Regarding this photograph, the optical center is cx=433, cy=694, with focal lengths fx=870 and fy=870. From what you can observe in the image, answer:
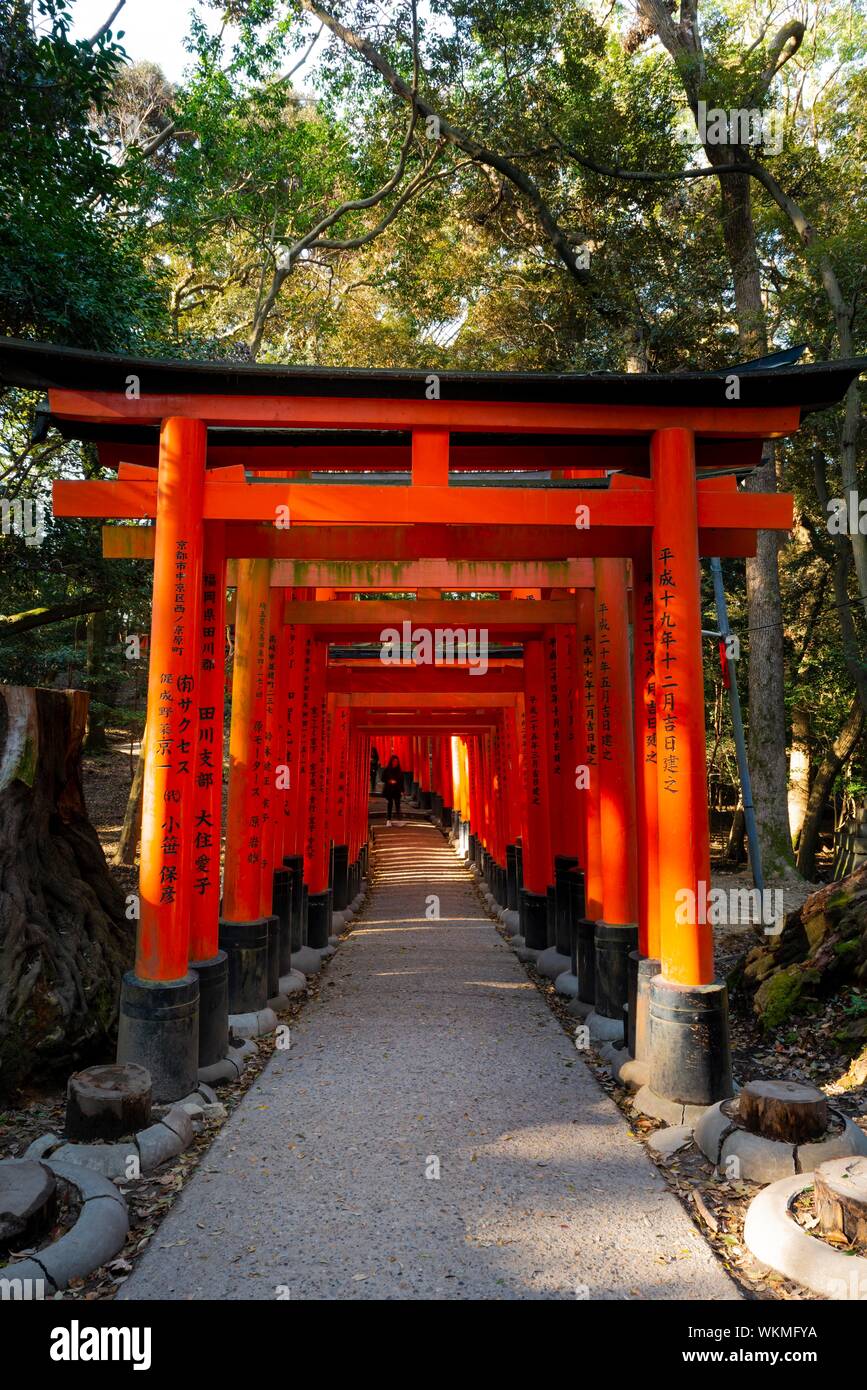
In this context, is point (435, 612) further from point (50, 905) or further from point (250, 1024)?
point (50, 905)

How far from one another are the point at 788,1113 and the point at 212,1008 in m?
3.77

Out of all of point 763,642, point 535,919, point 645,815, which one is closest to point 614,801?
point 645,815

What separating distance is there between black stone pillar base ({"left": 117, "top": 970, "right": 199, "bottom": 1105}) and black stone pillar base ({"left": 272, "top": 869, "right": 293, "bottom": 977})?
3562 millimetres

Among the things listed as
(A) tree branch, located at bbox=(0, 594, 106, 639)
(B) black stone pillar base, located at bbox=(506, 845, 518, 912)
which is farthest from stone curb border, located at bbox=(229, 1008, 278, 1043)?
(B) black stone pillar base, located at bbox=(506, 845, 518, 912)

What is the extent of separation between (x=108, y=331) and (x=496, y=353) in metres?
9.40

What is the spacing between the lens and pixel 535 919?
36.7 feet

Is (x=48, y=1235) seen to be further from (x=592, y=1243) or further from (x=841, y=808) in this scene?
(x=841, y=808)

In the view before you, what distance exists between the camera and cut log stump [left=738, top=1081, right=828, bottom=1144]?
4.29 m

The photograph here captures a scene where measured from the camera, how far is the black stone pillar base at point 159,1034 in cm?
531

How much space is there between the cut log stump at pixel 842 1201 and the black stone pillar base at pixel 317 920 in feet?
27.3

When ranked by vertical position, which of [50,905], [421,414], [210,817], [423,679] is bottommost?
[50,905]

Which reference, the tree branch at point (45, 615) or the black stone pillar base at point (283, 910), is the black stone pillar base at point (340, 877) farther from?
the tree branch at point (45, 615)

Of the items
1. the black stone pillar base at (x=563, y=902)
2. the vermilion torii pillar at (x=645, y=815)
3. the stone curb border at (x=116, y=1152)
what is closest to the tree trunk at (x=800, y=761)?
the black stone pillar base at (x=563, y=902)

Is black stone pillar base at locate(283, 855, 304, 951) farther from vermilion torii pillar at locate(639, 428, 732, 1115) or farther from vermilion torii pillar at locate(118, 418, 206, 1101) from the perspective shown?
vermilion torii pillar at locate(639, 428, 732, 1115)
